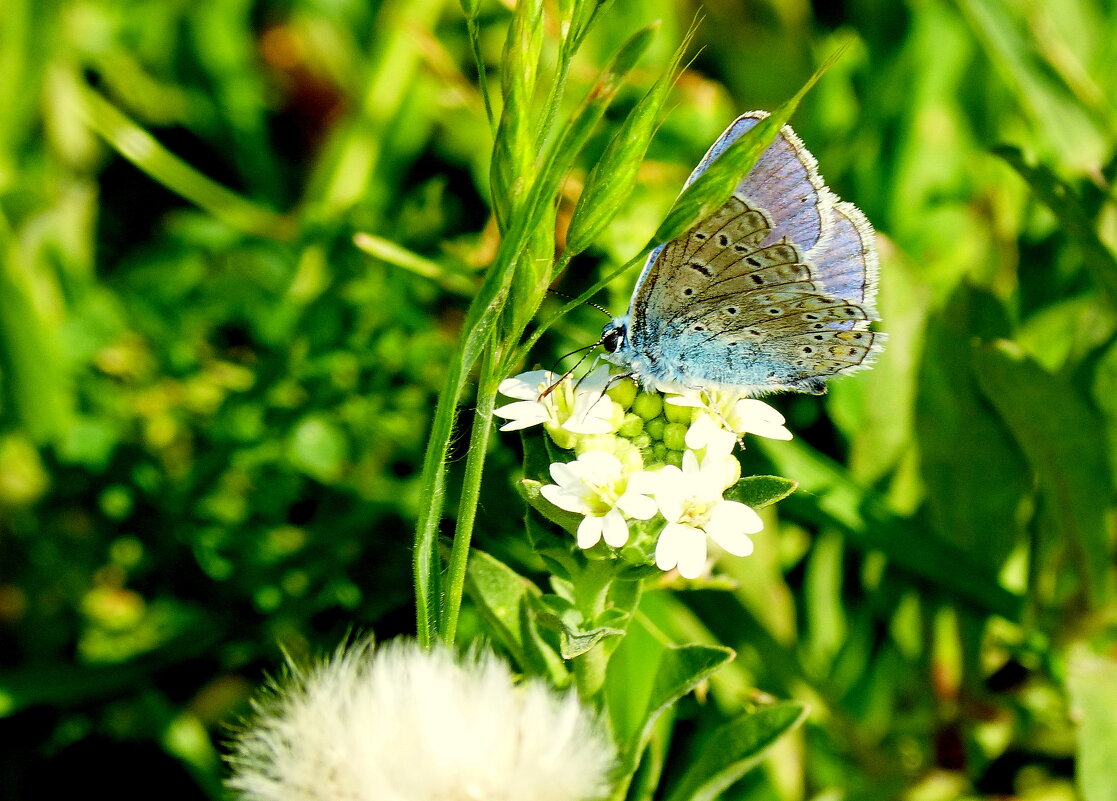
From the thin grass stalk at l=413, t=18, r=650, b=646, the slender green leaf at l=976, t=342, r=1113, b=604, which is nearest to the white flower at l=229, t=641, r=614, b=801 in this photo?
the thin grass stalk at l=413, t=18, r=650, b=646

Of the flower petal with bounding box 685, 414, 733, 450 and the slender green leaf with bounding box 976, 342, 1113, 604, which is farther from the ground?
the flower petal with bounding box 685, 414, 733, 450

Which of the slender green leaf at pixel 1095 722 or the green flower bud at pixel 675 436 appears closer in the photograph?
the green flower bud at pixel 675 436

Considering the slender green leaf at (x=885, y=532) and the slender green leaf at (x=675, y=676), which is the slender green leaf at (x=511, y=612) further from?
the slender green leaf at (x=885, y=532)

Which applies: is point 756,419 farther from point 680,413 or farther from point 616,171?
point 616,171

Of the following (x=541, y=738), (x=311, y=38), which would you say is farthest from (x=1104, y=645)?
(x=311, y=38)

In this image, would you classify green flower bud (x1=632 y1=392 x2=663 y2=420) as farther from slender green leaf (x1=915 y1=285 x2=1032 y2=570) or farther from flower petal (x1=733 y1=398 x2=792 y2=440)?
slender green leaf (x1=915 y1=285 x2=1032 y2=570)

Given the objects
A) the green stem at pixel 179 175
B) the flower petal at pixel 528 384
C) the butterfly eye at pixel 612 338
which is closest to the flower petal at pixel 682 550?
the flower petal at pixel 528 384

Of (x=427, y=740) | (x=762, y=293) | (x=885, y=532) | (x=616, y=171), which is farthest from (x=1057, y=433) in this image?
(x=427, y=740)

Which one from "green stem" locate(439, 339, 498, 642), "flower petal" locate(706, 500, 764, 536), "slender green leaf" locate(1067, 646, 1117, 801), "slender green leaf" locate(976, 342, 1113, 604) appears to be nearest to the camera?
"green stem" locate(439, 339, 498, 642)
